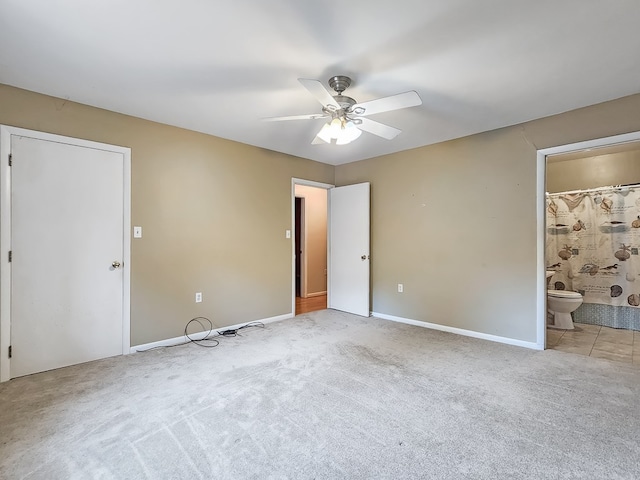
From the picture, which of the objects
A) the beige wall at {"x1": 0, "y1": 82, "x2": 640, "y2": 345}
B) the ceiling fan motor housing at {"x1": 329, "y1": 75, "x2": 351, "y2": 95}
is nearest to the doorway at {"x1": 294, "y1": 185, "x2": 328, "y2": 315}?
the beige wall at {"x1": 0, "y1": 82, "x2": 640, "y2": 345}

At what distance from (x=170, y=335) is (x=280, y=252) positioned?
170 centimetres

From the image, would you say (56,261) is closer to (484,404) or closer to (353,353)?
(353,353)

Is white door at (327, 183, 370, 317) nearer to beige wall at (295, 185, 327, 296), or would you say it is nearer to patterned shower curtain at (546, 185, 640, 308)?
beige wall at (295, 185, 327, 296)

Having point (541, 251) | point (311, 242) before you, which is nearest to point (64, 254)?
point (311, 242)

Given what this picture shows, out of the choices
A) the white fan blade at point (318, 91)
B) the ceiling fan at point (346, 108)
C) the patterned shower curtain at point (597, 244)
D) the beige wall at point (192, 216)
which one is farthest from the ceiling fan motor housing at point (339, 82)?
the patterned shower curtain at point (597, 244)

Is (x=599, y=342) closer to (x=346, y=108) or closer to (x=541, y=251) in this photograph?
(x=541, y=251)

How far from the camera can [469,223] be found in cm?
369

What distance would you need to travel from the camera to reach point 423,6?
1645 millimetres

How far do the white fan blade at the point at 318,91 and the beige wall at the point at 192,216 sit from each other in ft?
6.36

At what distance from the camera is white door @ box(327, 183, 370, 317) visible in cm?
452

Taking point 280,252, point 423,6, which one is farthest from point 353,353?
point 423,6

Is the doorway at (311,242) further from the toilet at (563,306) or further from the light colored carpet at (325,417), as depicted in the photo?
the toilet at (563,306)

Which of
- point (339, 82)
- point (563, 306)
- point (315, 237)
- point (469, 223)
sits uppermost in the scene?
point (339, 82)

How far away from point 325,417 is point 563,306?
3.66 meters
